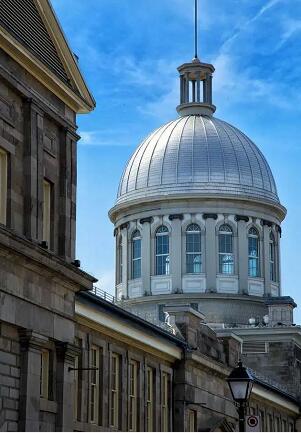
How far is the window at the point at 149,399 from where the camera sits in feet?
159

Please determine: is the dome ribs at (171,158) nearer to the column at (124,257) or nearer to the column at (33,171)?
the column at (124,257)

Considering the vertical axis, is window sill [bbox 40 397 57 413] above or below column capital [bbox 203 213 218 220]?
below

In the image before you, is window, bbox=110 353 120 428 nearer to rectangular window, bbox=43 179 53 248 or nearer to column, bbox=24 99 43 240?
rectangular window, bbox=43 179 53 248

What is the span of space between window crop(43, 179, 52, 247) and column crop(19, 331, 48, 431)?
334 cm

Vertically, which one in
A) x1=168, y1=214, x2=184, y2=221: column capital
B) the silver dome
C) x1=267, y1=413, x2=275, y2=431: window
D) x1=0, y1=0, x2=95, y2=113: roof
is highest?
the silver dome

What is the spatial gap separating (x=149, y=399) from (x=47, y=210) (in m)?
15.8

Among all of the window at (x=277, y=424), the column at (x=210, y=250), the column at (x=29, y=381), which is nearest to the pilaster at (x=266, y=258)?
the column at (x=210, y=250)

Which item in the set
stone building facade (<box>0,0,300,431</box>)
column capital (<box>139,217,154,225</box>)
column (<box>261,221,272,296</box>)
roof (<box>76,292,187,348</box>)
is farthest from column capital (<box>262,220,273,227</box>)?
stone building facade (<box>0,0,300,431</box>)

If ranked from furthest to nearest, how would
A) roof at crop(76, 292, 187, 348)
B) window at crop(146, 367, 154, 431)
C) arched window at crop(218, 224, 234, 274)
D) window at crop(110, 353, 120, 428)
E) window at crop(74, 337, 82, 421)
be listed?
arched window at crop(218, 224, 234, 274) < window at crop(146, 367, 154, 431) < window at crop(110, 353, 120, 428) < roof at crop(76, 292, 187, 348) < window at crop(74, 337, 82, 421)

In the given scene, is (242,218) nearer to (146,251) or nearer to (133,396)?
(146,251)

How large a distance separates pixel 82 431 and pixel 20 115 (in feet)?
39.0

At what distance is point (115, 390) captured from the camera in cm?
4522

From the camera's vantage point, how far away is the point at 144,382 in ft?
158

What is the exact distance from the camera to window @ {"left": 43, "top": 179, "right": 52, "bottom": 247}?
34531mm
